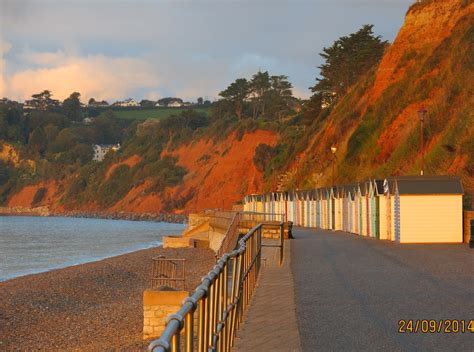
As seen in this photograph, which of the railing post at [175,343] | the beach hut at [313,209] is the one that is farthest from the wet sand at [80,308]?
the railing post at [175,343]

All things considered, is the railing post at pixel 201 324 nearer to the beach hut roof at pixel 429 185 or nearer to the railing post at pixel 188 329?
the railing post at pixel 188 329

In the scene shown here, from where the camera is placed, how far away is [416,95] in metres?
60.7

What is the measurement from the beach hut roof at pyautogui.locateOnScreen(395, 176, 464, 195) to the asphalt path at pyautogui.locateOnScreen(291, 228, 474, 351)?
4480 millimetres

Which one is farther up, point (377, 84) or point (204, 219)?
point (377, 84)

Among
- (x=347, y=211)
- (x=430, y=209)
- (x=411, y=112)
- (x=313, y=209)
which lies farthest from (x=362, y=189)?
(x=411, y=112)

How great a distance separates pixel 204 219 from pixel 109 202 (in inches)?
4030

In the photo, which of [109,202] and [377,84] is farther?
[109,202]

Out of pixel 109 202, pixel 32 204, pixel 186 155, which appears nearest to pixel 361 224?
pixel 186 155

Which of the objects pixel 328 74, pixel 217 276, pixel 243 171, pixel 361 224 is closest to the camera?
pixel 217 276

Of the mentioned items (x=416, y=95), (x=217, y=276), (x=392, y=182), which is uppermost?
(x=416, y=95)

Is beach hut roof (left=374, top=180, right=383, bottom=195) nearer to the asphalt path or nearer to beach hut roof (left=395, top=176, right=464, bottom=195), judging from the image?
beach hut roof (left=395, top=176, right=464, bottom=195)

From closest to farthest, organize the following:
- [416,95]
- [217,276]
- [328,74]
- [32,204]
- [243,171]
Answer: [217,276] → [416,95] → [328,74] → [243,171] → [32,204]

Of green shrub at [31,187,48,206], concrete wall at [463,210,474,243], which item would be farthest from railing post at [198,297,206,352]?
green shrub at [31,187,48,206]

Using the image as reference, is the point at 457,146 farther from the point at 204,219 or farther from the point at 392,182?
the point at 204,219
